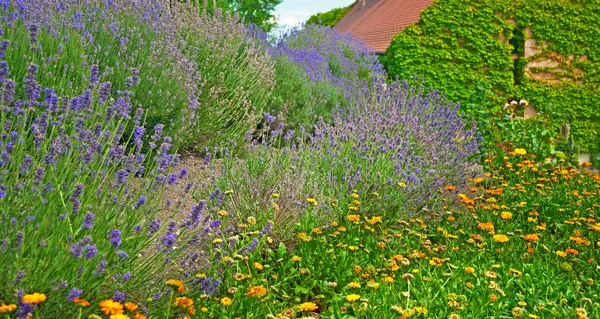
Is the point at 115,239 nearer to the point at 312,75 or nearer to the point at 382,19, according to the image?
the point at 312,75

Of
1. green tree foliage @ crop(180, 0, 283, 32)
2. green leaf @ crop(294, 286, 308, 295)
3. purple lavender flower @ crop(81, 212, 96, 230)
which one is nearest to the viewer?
purple lavender flower @ crop(81, 212, 96, 230)

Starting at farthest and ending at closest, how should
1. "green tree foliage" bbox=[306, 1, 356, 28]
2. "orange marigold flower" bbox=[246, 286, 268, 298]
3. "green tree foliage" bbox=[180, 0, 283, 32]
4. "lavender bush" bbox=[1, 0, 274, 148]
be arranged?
1. "green tree foliage" bbox=[180, 0, 283, 32]
2. "green tree foliage" bbox=[306, 1, 356, 28]
3. "lavender bush" bbox=[1, 0, 274, 148]
4. "orange marigold flower" bbox=[246, 286, 268, 298]

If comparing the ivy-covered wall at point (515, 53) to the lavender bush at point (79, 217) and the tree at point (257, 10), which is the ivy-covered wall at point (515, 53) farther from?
the tree at point (257, 10)

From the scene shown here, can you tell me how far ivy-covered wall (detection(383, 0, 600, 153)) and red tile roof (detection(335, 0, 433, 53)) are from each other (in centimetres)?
145

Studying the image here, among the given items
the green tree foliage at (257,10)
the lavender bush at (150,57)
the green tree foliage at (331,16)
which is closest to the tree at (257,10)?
the green tree foliage at (257,10)

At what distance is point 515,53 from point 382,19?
582 cm

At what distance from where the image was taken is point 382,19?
62.3 feet

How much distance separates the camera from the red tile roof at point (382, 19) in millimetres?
16203

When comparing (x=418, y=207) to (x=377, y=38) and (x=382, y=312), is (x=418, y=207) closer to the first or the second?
(x=382, y=312)

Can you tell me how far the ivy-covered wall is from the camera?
13391 millimetres

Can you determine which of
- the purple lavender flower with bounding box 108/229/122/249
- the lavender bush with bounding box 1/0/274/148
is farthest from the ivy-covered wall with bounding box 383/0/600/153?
the purple lavender flower with bounding box 108/229/122/249

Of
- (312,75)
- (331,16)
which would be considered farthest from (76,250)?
(331,16)

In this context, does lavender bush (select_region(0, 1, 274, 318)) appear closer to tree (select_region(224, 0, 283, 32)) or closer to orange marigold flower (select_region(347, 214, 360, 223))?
orange marigold flower (select_region(347, 214, 360, 223))

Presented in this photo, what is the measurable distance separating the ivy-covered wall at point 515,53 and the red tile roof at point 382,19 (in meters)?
1.45
